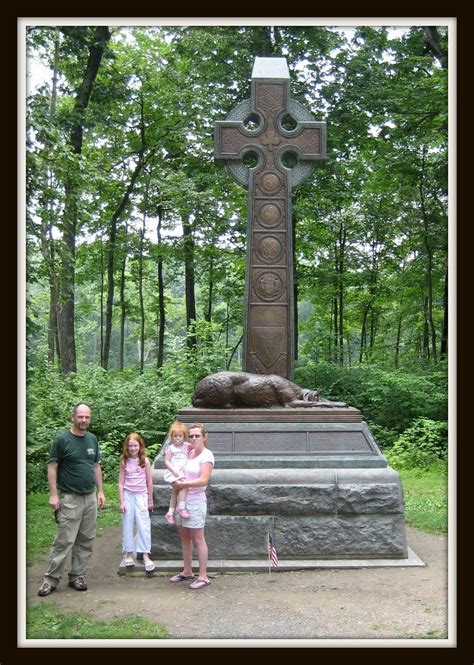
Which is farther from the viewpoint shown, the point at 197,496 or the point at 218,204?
the point at 218,204

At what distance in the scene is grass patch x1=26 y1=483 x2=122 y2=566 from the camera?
7.77m

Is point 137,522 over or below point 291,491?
below

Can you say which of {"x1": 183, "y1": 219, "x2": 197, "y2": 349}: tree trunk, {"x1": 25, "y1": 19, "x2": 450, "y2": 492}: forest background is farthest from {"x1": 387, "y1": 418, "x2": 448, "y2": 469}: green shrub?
{"x1": 183, "y1": 219, "x2": 197, "y2": 349}: tree trunk

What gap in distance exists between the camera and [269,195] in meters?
8.80

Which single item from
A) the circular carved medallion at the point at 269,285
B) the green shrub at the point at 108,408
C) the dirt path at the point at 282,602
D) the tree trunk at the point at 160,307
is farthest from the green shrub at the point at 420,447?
the tree trunk at the point at 160,307

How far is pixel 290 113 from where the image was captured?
9.01 meters

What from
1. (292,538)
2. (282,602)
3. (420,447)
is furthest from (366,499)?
(420,447)

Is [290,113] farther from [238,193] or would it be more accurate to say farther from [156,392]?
[238,193]

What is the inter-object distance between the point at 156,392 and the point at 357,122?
8.74 meters

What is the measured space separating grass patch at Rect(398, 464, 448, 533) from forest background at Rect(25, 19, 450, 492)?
25.3 inches

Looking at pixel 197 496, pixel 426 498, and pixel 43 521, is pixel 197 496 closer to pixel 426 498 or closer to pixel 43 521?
pixel 43 521

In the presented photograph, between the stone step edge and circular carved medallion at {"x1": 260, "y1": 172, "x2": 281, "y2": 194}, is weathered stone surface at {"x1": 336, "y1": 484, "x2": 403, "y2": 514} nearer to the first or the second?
the stone step edge

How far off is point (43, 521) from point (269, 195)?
17.4 ft

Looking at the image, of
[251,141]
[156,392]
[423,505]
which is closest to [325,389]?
[156,392]
